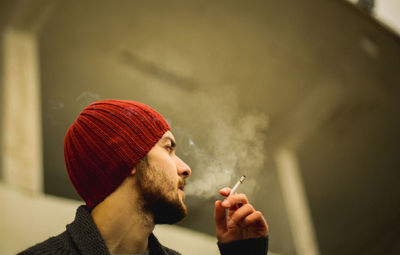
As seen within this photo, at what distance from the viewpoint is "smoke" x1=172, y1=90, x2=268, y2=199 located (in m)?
1.67

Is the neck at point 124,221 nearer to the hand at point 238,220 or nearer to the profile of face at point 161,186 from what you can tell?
the profile of face at point 161,186

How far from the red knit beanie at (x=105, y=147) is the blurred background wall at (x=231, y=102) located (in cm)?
36

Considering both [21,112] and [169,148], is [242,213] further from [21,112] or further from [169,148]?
[21,112]

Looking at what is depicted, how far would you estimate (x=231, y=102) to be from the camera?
217 cm

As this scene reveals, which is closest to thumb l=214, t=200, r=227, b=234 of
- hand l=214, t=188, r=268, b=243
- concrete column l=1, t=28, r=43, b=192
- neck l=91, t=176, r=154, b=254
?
hand l=214, t=188, r=268, b=243

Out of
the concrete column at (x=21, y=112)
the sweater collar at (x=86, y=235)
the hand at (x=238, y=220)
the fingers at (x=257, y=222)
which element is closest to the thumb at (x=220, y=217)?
the hand at (x=238, y=220)

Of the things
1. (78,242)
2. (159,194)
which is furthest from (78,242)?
(159,194)

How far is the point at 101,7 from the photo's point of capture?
80.2 inches

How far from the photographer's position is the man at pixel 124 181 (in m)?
1.25

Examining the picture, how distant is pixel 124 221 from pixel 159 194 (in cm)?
15

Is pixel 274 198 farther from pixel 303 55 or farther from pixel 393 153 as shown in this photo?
pixel 393 153

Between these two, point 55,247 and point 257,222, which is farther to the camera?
point 257,222

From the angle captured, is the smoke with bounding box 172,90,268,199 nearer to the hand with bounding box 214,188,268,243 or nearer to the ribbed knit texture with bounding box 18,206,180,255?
the hand with bounding box 214,188,268,243

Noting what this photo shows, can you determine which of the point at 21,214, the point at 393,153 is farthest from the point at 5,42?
the point at 393,153
